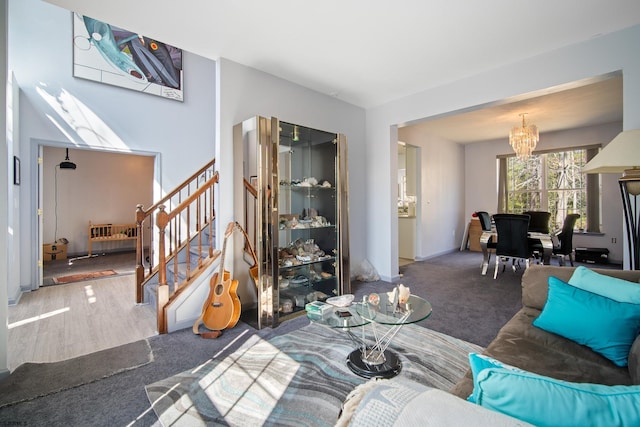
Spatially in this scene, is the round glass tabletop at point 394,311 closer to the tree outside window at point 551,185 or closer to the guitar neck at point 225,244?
the guitar neck at point 225,244

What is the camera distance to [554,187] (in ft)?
21.3

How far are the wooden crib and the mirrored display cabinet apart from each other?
5250 mm

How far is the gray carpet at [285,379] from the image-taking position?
63.9 inches

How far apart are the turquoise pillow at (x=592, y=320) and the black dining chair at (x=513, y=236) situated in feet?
9.34

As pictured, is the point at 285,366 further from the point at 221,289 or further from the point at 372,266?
the point at 372,266

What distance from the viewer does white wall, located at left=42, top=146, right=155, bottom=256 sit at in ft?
20.6

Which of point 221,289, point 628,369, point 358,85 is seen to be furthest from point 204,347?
point 358,85

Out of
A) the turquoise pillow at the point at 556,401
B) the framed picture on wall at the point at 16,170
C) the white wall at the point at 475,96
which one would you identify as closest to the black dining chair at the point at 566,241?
the white wall at the point at 475,96

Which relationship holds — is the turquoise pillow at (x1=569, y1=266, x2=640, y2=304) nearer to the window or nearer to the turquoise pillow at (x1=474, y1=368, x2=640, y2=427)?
the turquoise pillow at (x1=474, y1=368, x2=640, y2=427)

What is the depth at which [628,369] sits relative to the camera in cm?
138

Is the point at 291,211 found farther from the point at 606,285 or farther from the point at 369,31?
the point at 606,285

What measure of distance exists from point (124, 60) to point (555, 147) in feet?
27.7

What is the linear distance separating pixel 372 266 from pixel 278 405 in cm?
305

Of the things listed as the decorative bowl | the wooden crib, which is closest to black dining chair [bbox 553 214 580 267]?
the decorative bowl
